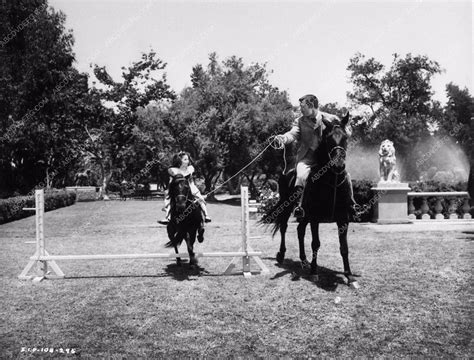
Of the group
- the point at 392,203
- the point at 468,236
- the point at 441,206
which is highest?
the point at 392,203

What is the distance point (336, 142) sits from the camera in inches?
274

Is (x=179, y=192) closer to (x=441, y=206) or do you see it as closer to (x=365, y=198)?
(x=365, y=198)

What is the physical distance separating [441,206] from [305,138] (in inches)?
466

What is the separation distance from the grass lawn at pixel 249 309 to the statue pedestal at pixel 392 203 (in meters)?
5.52

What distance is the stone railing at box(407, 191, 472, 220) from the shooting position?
17.7 m

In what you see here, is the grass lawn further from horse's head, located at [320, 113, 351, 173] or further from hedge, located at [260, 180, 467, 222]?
hedge, located at [260, 180, 467, 222]

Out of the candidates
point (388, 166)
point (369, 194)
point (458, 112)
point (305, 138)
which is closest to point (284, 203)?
point (305, 138)

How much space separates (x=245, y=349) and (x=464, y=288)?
4356 millimetres

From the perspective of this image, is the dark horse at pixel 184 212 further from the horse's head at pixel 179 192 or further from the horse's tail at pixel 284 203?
the horse's tail at pixel 284 203

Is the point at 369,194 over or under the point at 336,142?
under

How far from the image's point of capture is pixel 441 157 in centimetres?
5681

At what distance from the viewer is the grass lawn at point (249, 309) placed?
5008 millimetres

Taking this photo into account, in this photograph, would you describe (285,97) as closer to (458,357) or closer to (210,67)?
(210,67)

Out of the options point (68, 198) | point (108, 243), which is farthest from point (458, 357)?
point (68, 198)
